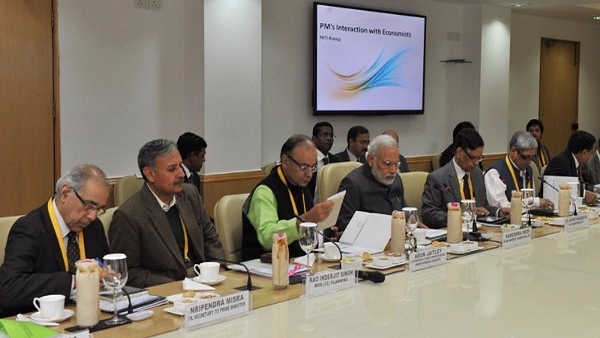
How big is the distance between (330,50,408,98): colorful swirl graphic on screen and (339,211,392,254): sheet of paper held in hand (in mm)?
3914

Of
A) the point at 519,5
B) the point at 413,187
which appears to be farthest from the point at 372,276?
the point at 519,5

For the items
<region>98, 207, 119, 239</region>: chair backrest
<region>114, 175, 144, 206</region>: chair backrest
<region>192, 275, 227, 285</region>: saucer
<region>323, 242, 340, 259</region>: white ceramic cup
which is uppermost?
<region>98, 207, 119, 239</region>: chair backrest

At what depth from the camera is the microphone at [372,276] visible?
265 cm

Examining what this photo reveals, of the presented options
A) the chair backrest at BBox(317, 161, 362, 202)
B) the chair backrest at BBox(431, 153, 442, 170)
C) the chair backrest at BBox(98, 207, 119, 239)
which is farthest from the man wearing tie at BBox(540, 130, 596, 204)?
the chair backrest at BBox(98, 207, 119, 239)

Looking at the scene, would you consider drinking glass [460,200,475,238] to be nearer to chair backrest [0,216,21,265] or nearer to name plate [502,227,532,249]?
name plate [502,227,532,249]

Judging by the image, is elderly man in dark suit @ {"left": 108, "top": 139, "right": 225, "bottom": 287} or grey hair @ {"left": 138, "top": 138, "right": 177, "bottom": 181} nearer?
elderly man in dark suit @ {"left": 108, "top": 139, "right": 225, "bottom": 287}

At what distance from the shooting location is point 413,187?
15.3ft

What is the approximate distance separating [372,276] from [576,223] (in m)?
1.71

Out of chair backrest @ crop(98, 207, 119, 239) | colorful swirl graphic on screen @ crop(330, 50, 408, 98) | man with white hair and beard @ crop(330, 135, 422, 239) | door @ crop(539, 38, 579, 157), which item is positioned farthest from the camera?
door @ crop(539, 38, 579, 157)

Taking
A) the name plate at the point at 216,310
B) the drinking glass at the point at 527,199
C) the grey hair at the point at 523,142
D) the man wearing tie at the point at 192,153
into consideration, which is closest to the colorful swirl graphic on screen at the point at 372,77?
the man wearing tie at the point at 192,153

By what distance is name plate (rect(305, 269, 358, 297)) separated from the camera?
2455 millimetres

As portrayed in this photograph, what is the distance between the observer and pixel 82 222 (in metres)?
2.57

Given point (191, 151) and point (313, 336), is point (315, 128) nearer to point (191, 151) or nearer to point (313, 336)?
point (191, 151)

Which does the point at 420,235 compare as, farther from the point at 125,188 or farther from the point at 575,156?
the point at 575,156
